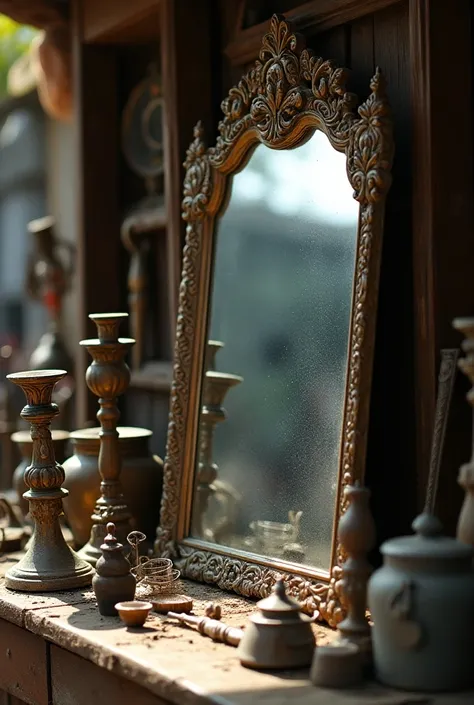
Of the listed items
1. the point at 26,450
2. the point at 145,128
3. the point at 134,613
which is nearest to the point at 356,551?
the point at 134,613

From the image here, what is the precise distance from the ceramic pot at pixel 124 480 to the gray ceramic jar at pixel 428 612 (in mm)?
1343

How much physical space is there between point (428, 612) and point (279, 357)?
1.01 meters

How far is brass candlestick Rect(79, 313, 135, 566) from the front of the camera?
3094 mm

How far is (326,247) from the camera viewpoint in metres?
2.79

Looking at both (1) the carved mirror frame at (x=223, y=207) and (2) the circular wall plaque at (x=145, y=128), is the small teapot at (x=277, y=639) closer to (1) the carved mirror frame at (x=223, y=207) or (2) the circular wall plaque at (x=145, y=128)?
(1) the carved mirror frame at (x=223, y=207)

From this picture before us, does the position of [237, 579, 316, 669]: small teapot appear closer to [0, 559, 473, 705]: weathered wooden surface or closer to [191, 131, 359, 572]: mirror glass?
[0, 559, 473, 705]: weathered wooden surface

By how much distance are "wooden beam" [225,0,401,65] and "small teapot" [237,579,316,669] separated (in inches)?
55.8

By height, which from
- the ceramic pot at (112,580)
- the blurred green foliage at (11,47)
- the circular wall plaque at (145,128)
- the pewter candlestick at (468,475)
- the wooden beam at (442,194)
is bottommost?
the ceramic pot at (112,580)

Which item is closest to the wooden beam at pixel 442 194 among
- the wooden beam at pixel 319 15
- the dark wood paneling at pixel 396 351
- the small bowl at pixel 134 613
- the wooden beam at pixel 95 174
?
the dark wood paneling at pixel 396 351

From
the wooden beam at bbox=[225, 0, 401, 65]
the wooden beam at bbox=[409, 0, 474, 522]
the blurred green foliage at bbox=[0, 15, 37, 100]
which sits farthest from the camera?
the blurred green foliage at bbox=[0, 15, 37, 100]

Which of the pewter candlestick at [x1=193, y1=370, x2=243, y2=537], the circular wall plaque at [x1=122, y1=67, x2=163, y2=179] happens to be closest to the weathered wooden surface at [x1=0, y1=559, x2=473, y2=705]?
the pewter candlestick at [x1=193, y1=370, x2=243, y2=537]

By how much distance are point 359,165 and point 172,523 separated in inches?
44.2

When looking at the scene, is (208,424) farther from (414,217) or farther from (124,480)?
(414,217)

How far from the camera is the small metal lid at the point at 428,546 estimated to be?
2.06 metres
